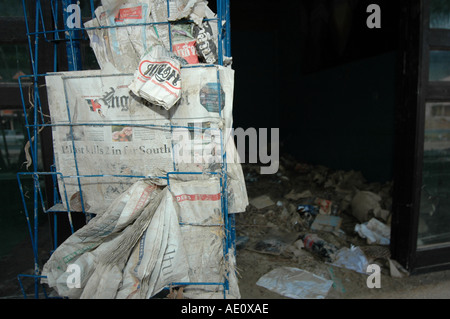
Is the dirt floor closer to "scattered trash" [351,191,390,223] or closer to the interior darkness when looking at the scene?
"scattered trash" [351,191,390,223]

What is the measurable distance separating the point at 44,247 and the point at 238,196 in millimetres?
1457

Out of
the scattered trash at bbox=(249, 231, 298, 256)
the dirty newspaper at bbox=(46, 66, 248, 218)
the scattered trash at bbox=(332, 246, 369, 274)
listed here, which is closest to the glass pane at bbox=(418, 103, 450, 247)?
the scattered trash at bbox=(332, 246, 369, 274)

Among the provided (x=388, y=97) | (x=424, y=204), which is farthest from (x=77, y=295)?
(x=388, y=97)

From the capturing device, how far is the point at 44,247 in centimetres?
194

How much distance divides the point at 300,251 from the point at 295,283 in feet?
1.54

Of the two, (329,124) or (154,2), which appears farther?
(329,124)

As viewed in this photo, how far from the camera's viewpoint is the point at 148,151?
1.42 m

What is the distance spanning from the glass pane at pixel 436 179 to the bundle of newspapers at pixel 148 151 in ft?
5.25

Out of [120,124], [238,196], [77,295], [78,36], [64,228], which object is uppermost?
[78,36]

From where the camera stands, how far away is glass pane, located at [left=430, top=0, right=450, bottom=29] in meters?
1.98

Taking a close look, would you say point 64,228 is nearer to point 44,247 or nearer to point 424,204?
point 44,247

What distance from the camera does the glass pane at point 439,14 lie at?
198cm

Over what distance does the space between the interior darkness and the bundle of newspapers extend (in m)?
3.08

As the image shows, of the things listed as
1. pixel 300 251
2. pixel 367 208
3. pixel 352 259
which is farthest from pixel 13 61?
pixel 367 208
